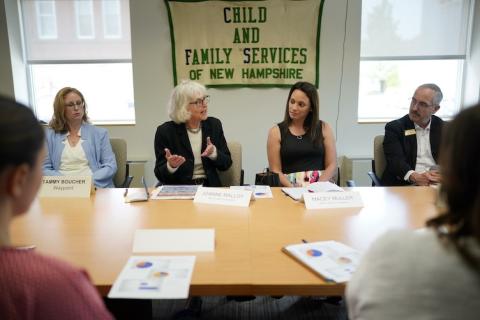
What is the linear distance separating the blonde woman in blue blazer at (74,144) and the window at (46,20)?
4.77ft

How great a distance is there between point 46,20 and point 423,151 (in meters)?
3.63

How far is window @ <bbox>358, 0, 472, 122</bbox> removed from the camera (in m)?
3.76

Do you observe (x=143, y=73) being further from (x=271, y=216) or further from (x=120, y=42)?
(x=271, y=216)

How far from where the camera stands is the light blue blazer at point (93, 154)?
276 centimetres

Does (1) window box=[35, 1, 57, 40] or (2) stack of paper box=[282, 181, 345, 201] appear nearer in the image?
(2) stack of paper box=[282, 181, 345, 201]

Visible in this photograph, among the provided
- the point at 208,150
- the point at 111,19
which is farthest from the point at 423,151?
the point at 111,19

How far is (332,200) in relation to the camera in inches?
75.2

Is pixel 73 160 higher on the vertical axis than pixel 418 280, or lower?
lower

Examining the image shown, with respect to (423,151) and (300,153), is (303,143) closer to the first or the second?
(300,153)

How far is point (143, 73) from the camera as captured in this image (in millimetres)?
3805

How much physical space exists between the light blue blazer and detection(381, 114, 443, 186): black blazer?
1974 mm

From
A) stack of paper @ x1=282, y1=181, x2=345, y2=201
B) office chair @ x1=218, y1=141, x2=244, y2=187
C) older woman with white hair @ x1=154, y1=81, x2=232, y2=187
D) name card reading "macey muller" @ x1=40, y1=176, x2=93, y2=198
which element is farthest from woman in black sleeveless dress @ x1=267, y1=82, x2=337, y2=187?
name card reading "macey muller" @ x1=40, y1=176, x2=93, y2=198

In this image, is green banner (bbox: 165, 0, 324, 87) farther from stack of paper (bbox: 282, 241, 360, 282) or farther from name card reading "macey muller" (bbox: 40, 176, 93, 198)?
stack of paper (bbox: 282, 241, 360, 282)

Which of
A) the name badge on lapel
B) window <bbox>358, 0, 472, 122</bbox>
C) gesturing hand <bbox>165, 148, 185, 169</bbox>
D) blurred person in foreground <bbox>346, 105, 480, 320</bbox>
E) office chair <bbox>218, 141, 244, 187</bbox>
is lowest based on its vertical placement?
office chair <bbox>218, 141, 244, 187</bbox>
